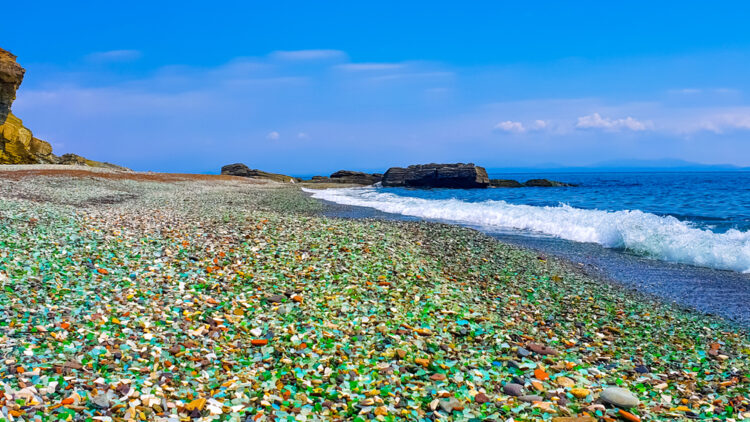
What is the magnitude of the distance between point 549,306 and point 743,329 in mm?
3139

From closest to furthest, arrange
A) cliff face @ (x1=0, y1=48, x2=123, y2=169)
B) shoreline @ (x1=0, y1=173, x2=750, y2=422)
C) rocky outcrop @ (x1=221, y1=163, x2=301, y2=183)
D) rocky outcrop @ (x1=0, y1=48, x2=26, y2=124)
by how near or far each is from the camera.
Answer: shoreline @ (x1=0, y1=173, x2=750, y2=422) → rocky outcrop @ (x1=0, y1=48, x2=26, y2=124) → cliff face @ (x1=0, y1=48, x2=123, y2=169) → rocky outcrop @ (x1=221, y1=163, x2=301, y2=183)

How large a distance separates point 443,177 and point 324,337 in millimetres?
59110

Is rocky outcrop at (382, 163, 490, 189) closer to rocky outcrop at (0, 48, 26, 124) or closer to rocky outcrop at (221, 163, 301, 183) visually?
rocky outcrop at (221, 163, 301, 183)

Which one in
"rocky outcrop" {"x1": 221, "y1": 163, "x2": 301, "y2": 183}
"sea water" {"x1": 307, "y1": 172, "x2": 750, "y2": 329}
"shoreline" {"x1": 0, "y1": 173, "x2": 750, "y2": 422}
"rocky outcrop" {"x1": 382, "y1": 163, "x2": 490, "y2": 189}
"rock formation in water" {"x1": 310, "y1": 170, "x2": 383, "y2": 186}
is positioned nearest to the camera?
"shoreline" {"x1": 0, "y1": 173, "x2": 750, "y2": 422}

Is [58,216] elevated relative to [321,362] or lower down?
elevated

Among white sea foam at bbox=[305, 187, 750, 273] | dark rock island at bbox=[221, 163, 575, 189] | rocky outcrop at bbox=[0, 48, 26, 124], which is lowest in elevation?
white sea foam at bbox=[305, 187, 750, 273]

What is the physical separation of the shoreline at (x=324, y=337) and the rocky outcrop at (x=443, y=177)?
5330 cm

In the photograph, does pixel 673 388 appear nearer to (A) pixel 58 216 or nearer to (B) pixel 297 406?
(B) pixel 297 406

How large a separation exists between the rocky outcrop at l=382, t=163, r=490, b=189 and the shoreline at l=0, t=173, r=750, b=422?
53.3 m

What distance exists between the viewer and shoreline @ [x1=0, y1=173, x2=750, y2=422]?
482 centimetres

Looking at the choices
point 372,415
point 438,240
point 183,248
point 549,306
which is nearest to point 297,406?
point 372,415

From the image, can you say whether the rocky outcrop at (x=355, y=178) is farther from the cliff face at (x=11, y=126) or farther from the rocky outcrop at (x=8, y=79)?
the rocky outcrop at (x=8, y=79)

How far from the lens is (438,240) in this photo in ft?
45.0

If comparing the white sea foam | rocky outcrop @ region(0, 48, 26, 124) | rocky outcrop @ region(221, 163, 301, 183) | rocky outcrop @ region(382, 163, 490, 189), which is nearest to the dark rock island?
rocky outcrop @ region(382, 163, 490, 189)
